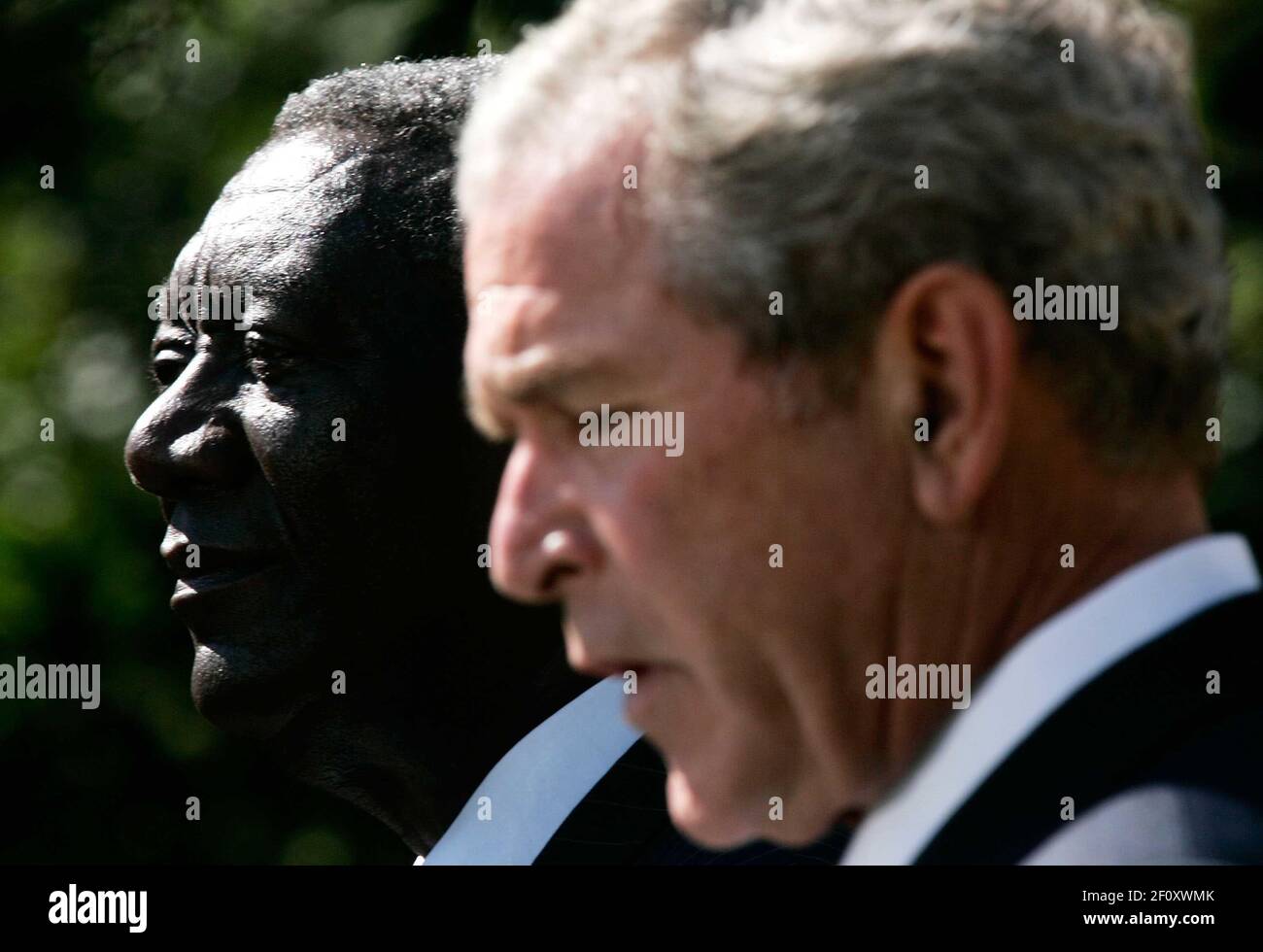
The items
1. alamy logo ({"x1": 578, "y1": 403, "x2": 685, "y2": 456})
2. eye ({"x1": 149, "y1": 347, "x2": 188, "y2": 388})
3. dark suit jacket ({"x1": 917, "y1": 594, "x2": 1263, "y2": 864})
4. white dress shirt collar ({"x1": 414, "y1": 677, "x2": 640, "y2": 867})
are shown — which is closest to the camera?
dark suit jacket ({"x1": 917, "y1": 594, "x2": 1263, "y2": 864})

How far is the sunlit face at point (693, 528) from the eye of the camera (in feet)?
5.17

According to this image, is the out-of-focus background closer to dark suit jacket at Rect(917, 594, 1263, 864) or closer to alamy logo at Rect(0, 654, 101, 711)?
alamy logo at Rect(0, 654, 101, 711)

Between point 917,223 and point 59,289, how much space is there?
462cm

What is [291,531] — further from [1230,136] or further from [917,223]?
[1230,136]

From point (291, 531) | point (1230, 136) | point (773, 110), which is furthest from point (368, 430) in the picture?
point (1230, 136)

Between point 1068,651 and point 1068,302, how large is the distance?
27cm

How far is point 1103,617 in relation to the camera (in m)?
1.48

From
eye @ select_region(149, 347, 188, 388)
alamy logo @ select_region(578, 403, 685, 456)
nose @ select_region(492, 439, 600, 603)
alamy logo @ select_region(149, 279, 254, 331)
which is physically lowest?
nose @ select_region(492, 439, 600, 603)

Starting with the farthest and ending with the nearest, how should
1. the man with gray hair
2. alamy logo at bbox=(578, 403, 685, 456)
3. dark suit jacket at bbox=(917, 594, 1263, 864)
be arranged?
1. alamy logo at bbox=(578, 403, 685, 456)
2. the man with gray hair
3. dark suit jacket at bbox=(917, 594, 1263, 864)

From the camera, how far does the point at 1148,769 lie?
55.9 inches

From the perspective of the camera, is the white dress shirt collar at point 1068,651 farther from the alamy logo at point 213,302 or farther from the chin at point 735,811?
the alamy logo at point 213,302

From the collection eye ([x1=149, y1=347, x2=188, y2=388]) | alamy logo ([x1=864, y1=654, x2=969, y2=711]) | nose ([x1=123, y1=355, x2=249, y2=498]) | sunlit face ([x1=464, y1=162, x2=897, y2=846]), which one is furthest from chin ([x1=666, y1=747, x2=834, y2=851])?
eye ([x1=149, y1=347, x2=188, y2=388])

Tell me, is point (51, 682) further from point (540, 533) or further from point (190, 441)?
point (540, 533)

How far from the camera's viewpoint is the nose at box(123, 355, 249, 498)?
8.88ft
